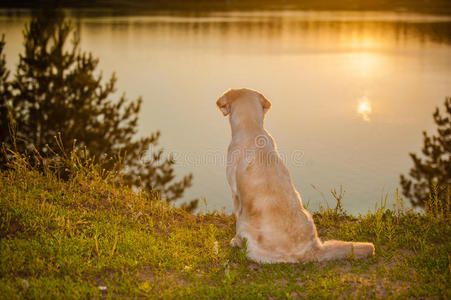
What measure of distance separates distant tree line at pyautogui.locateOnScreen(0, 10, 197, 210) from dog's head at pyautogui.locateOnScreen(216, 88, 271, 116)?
8.06 metres

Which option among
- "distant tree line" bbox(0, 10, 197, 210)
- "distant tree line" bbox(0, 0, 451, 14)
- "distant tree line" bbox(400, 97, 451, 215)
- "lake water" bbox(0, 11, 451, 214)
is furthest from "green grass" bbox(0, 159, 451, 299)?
"distant tree line" bbox(0, 0, 451, 14)

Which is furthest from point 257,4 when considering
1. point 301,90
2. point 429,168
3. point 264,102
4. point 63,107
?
point 264,102

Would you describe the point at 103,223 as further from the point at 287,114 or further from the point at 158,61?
the point at 158,61

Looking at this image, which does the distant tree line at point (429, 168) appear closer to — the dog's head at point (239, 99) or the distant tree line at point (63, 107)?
the dog's head at point (239, 99)

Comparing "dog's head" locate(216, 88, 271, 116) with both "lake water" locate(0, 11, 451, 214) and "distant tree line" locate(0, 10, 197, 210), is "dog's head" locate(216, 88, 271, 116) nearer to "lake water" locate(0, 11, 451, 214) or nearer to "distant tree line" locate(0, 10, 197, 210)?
"lake water" locate(0, 11, 451, 214)

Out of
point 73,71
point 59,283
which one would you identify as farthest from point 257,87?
point 59,283

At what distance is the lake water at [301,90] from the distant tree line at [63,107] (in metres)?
1.21

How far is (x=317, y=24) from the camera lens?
181 feet

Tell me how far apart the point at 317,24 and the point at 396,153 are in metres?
43.4

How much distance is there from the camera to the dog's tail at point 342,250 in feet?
17.6

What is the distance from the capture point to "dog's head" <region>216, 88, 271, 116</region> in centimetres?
618

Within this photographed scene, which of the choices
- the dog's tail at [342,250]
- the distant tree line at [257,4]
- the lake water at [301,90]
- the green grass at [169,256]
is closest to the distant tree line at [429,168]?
the lake water at [301,90]
